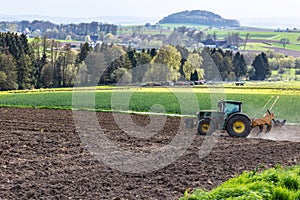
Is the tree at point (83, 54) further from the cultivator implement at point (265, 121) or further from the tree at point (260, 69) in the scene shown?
the cultivator implement at point (265, 121)

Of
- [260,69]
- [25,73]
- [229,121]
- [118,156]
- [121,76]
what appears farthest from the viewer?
[260,69]

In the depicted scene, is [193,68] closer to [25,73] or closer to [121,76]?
[121,76]

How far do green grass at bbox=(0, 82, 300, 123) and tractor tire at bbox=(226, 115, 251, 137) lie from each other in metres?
16.1

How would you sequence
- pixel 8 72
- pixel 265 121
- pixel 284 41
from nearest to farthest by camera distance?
pixel 265 121 → pixel 8 72 → pixel 284 41

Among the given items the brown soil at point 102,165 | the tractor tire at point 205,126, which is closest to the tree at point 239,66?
the brown soil at point 102,165

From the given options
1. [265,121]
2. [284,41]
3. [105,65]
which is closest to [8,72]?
[105,65]

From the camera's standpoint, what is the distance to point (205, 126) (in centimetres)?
2466

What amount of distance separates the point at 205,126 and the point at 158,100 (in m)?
22.0

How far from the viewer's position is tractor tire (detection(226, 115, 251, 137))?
24.1 metres

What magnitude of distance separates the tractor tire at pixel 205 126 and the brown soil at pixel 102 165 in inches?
16.5

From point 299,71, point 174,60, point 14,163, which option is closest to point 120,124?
point 14,163

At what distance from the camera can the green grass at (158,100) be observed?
141 feet

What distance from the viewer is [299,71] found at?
338ft

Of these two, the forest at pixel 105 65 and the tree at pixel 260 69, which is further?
the tree at pixel 260 69
